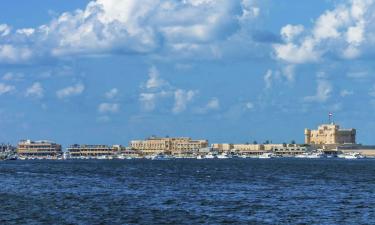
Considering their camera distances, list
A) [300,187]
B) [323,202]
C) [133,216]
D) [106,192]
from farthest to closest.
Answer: [300,187] < [106,192] < [323,202] < [133,216]

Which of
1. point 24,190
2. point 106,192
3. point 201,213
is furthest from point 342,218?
point 24,190

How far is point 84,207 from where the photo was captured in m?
68.9

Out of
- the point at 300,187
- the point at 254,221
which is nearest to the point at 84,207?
the point at 254,221

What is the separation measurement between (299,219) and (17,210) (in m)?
24.1

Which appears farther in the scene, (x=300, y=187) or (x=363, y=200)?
(x=300, y=187)

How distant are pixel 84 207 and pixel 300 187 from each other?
38.2 meters

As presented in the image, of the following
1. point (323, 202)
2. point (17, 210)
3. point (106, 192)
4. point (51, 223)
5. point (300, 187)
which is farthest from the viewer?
point (300, 187)

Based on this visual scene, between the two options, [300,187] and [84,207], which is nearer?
[84,207]

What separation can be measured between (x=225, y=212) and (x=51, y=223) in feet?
49.0

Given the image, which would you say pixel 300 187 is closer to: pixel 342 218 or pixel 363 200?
pixel 363 200

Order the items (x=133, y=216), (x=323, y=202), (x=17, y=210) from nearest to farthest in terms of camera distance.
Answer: (x=133, y=216) → (x=17, y=210) → (x=323, y=202)

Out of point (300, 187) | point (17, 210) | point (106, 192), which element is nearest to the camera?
point (17, 210)

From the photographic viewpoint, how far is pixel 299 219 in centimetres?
5988

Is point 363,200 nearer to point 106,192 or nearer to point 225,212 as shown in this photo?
point 225,212
